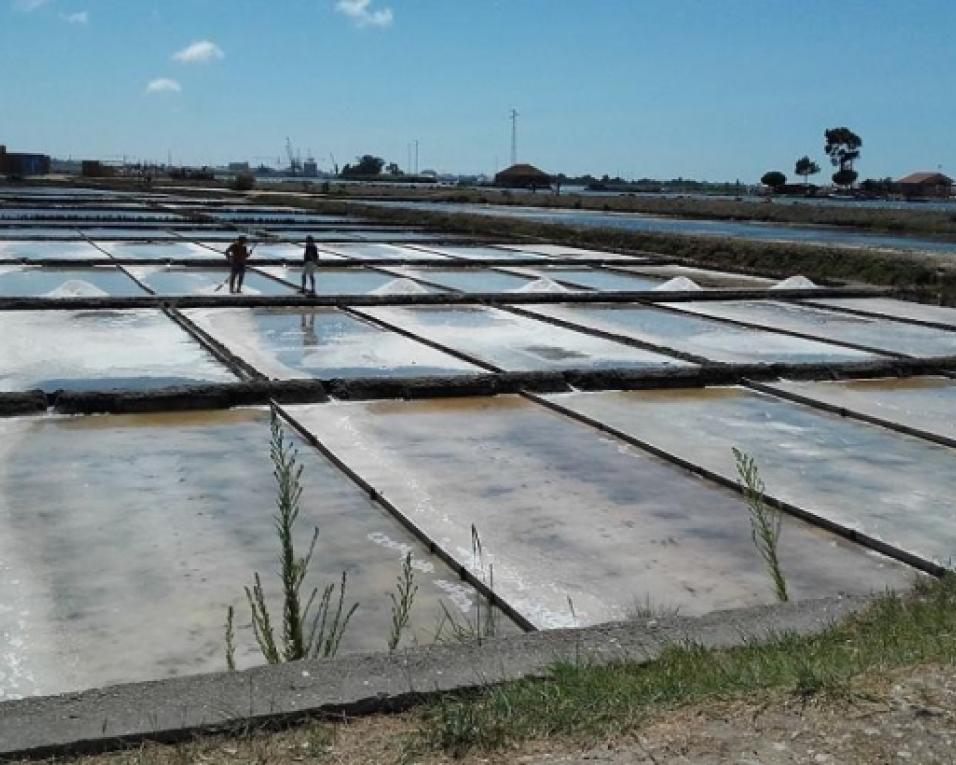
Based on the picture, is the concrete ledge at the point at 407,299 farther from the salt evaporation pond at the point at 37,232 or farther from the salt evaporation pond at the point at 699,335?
the salt evaporation pond at the point at 37,232

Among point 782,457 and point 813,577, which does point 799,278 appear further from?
point 813,577

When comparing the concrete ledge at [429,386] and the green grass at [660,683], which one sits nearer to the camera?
the green grass at [660,683]

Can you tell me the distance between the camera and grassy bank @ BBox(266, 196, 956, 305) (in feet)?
50.7

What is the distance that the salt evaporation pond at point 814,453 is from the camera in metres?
4.94

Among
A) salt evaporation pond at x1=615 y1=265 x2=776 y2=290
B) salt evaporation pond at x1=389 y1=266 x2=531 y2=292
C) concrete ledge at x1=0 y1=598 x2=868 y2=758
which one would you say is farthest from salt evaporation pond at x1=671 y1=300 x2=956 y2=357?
concrete ledge at x1=0 y1=598 x2=868 y2=758

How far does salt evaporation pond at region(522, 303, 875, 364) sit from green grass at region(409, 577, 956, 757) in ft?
20.0

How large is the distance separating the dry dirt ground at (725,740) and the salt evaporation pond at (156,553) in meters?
1.03

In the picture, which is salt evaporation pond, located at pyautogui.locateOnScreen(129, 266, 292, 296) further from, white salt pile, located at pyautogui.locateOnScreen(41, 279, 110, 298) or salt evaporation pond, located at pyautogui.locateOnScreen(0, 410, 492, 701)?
salt evaporation pond, located at pyautogui.locateOnScreen(0, 410, 492, 701)

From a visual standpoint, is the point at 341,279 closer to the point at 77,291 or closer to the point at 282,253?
the point at 282,253

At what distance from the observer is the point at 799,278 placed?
572 inches

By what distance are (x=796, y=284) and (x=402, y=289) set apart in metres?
5.12

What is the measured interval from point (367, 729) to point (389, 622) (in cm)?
130

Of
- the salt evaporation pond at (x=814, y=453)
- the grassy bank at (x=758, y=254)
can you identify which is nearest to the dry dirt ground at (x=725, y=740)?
the salt evaporation pond at (x=814, y=453)

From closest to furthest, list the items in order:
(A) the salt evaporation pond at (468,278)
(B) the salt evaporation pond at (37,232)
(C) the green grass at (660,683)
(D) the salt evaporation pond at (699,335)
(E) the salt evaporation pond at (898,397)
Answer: (C) the green grass at (660,683), (E) the salt evaporation pond at (898,397), (D) the salt evaporation pond at (699,335), (A) the salt evaporation pond at (468,278), (B) the salt evaporation pond at (37,232)
